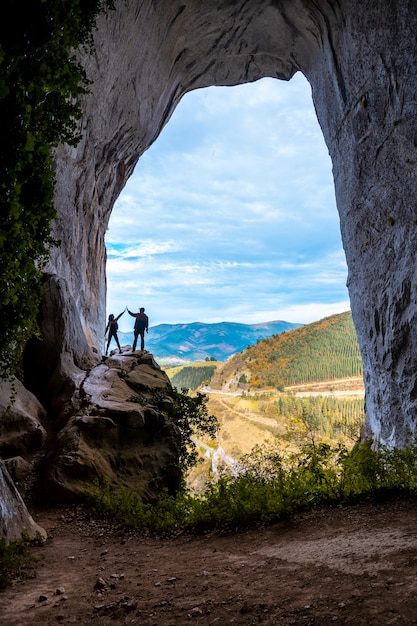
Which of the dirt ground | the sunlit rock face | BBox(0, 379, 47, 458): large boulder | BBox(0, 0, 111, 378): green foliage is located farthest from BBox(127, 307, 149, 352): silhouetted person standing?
the dirt ground

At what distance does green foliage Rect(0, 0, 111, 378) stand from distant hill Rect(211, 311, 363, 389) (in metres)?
108

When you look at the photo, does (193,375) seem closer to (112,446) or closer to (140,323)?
(140,323)

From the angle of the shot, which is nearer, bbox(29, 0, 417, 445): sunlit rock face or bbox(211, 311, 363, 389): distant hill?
bbox(29, 0, 417, 445): sunlit rock face

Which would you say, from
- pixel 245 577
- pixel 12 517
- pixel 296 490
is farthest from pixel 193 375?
pixel 245 577

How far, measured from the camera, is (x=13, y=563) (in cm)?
499

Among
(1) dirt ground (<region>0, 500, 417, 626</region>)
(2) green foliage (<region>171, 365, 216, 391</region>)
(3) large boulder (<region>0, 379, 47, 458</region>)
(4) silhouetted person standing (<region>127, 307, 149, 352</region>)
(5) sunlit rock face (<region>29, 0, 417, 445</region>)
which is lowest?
(2) green foliage (<region>171, 365, 216, 391</region>)

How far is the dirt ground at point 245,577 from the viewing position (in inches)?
133

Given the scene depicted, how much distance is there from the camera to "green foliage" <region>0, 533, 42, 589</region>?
4.57 metres

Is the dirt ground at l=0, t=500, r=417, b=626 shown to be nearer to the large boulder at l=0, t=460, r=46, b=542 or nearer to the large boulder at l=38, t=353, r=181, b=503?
the large boulder at l=0, t=460, r=46, b=542

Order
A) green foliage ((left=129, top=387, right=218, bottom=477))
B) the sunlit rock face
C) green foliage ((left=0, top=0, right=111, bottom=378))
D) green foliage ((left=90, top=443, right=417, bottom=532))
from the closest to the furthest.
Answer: green foliage ((left=0, top=0, right=111, bottom=378))
green foliage ((left=90, top=443, right=417, bottom=532))
the sunlit rock face
green foliage ((left=129, top=387, right=218, bottom=477))

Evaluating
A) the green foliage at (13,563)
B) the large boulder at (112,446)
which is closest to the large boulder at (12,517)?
the green foliage at (13,563)

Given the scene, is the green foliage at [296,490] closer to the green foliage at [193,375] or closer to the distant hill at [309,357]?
the distant hill at [309,357]

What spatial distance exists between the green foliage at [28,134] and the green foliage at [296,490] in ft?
14.0

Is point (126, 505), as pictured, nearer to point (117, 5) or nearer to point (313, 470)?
point (313, 470)
